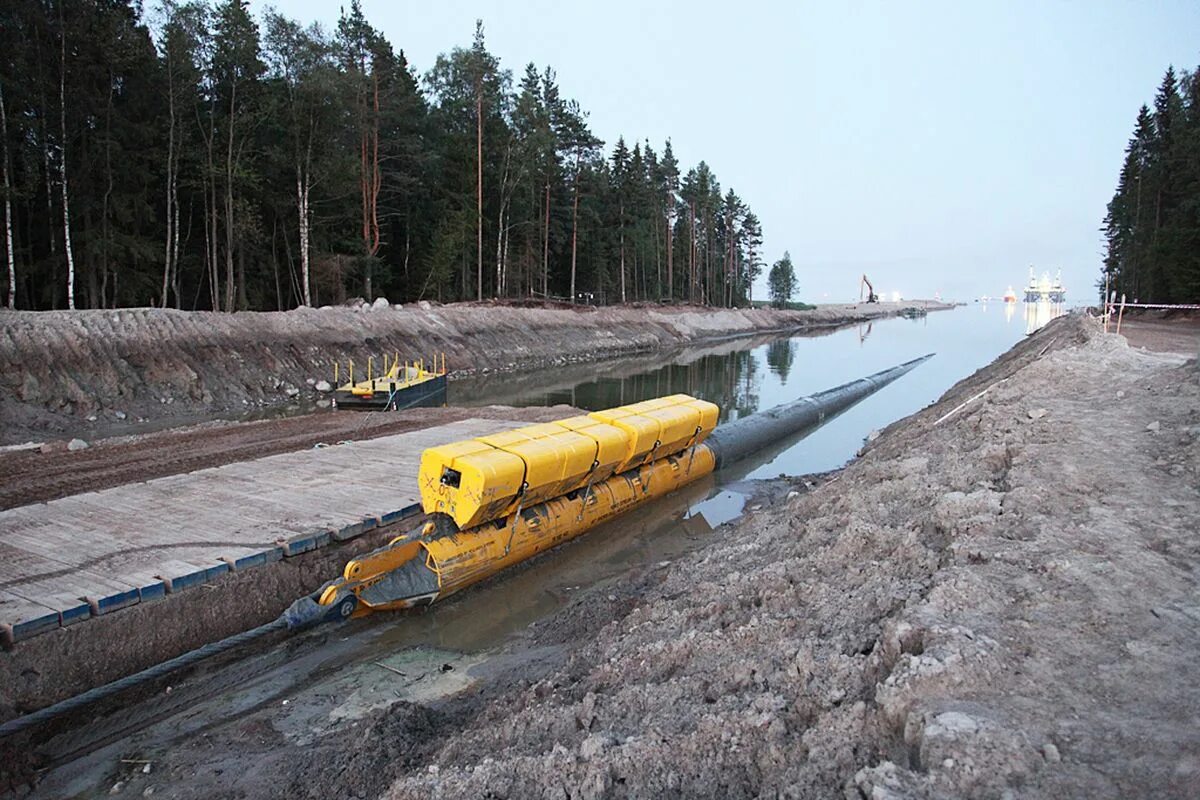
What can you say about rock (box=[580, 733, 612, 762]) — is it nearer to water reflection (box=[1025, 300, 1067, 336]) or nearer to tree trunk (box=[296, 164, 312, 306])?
tree trunk (box=[296, 164, 312, 306])

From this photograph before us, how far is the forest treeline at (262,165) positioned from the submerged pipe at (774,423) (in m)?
21.2

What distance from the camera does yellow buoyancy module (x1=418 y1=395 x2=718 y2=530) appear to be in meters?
8.45

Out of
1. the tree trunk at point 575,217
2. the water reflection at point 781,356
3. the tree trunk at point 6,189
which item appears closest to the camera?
the tree trunk at point 6,189

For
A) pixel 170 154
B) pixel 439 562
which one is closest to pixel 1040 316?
pixel 170 154

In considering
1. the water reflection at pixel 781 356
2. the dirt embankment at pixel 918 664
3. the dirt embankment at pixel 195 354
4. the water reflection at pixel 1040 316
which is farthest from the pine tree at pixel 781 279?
the dirt embankment at pixel 918 664

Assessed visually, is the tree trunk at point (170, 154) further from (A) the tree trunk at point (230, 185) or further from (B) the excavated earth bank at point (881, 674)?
(B) the excavated earth bank at point (881, 674)

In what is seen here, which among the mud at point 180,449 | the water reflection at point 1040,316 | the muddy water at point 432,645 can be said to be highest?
the water reflection at point 1040,316

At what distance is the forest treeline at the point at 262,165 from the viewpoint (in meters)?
22.4

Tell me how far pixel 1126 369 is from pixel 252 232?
30.8 meters

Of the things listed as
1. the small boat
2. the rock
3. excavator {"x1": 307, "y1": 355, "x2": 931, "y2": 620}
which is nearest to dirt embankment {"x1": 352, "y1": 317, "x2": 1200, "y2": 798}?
the rock

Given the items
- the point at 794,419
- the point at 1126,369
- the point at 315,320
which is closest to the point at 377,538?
the point at 1126,369

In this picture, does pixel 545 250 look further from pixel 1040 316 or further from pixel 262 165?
pixel 1040 316

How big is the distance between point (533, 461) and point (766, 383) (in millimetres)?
25473

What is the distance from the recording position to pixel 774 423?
19.4 metres
